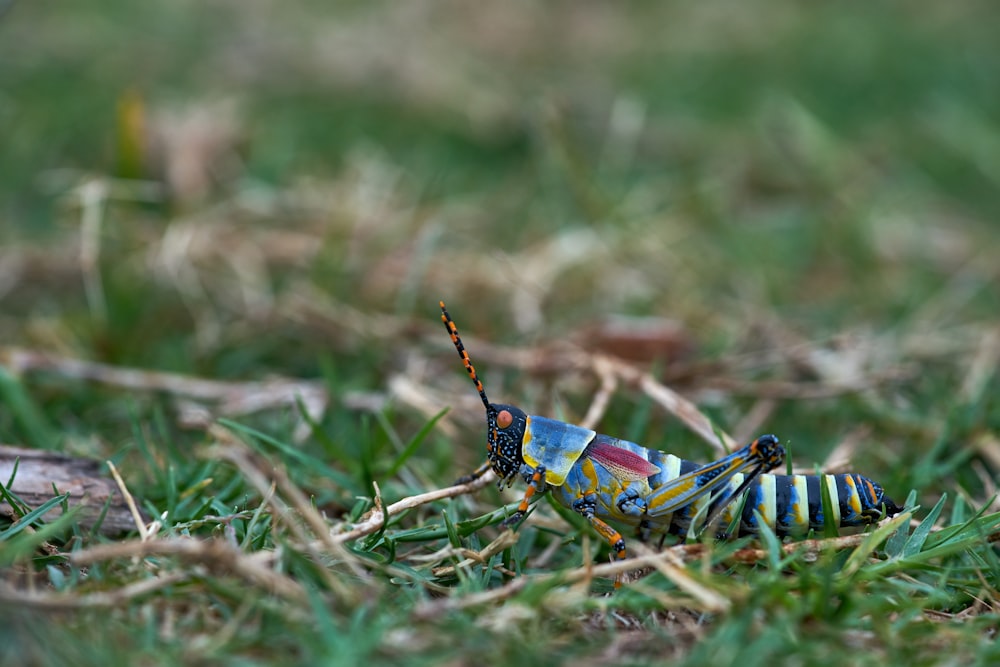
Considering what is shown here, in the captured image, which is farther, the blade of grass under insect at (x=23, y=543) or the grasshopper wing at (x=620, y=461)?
the grasshopper wing at (x=620, y=461)

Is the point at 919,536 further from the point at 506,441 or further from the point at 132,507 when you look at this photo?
the point at 132,507

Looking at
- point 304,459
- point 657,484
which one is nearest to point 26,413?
point 304,459

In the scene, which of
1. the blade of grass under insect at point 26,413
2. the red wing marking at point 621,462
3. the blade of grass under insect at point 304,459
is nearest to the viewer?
the red wing marking at point 621,462

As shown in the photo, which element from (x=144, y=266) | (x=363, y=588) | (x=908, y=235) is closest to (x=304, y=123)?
(x=144, y=266)

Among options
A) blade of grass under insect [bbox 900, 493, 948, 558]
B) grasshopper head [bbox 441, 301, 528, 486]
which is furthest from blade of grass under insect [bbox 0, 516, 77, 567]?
Result: blade of grass under insect [bbox 900, 493, 948, 558]

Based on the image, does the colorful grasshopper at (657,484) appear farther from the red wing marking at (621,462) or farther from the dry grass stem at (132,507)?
the dry grass stem at (132,507)

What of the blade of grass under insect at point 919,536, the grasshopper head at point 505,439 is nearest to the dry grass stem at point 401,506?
the grasshopper head at point 505,439
